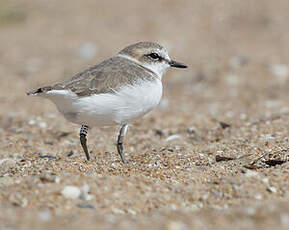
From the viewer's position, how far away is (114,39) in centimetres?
1155

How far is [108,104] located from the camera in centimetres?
433

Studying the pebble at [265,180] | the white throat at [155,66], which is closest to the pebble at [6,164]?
the white throat at [155,66]

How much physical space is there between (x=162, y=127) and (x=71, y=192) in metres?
3.78

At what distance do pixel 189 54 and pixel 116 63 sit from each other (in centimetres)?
591

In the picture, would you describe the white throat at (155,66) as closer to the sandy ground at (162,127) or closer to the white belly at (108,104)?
the white belly at (108,104)

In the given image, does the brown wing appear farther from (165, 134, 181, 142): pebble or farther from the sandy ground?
(165, 134, 181, 142): pebble

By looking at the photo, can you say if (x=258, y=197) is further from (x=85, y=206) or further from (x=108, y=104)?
(x=108, y=104)

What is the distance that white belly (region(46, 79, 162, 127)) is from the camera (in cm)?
429

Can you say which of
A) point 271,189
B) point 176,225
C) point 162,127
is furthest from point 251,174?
point 162,127

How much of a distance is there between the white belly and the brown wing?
2.6 inches

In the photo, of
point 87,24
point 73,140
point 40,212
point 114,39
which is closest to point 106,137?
point 73,140

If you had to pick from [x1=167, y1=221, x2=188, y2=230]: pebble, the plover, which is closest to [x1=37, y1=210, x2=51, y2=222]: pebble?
[x1=167, y1=221, x2=188, y2=230]: pebble

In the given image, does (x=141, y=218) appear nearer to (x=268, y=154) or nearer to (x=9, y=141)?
(x=268, y=154)

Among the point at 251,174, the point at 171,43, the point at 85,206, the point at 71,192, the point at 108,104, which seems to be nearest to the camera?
the point at 85,206
